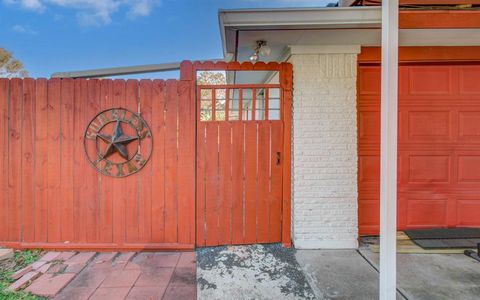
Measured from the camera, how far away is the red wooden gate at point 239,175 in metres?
3.03

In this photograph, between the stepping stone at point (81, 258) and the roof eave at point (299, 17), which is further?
the stepping stone at point (81, 258)

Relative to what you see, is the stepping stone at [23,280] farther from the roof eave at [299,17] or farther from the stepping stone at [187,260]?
the roof eave at [299,17]

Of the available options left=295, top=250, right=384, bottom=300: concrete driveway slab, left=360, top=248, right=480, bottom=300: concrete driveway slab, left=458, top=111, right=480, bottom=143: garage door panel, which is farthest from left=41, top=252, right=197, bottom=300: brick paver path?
left=458, top=111, right=480, bottom=143: garage door panel

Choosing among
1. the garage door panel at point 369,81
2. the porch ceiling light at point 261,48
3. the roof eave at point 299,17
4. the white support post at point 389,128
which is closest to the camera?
the white support post at point 389,128

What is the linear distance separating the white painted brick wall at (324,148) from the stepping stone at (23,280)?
252 cm

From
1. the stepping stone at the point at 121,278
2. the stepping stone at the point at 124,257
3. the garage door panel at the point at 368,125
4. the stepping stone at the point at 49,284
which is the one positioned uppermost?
the garage door panel at the point at 368,125

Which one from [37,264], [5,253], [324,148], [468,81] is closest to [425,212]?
[324,148]

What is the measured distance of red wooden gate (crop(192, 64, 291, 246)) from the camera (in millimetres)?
3027

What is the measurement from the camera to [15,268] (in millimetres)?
2588

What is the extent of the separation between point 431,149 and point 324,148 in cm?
140

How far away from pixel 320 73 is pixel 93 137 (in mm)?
2581

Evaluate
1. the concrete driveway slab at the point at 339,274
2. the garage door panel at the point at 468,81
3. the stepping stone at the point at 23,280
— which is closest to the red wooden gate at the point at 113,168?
the concrete driveway slab at the point at 339,274

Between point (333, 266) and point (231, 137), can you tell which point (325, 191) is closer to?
point (333, 266)

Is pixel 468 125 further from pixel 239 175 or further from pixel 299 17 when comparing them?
pixel 239 175
